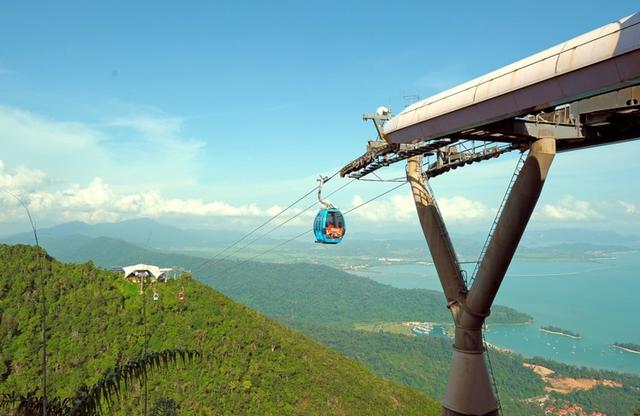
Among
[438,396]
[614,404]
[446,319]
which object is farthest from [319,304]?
[614,404]

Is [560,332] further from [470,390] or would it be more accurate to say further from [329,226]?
[470,390]

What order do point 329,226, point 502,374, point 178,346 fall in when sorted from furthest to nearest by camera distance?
point 502,374 → point 178,346 → point 329,226

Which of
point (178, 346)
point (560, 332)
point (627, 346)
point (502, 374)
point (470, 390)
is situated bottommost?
point (627, 346)

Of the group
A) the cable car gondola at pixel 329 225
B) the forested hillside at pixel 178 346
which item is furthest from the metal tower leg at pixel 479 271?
the forested hillside at pixel 178 346

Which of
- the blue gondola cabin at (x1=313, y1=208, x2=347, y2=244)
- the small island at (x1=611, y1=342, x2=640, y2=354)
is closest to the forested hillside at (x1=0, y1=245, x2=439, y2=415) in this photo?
the blue gondola cabin at (x1=313, y1=208, x2=347, y2=244)

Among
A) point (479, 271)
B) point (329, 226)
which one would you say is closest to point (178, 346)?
point (329, 226)

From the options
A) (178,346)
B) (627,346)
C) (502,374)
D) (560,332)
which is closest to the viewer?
(178,346)

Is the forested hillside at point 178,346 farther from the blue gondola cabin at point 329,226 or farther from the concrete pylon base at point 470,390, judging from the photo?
the concrete pylon base at point 470,390

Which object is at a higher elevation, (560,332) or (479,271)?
(479,271)
